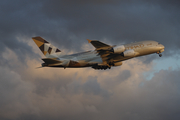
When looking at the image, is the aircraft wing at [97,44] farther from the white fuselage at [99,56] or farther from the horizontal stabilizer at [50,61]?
the horizontal stabilizer at [50,61]

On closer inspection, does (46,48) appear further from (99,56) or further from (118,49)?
(118,49)

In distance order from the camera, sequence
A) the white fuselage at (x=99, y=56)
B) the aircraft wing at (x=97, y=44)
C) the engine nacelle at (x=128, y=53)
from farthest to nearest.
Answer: the white fuselage at (x=99, y=56) < the engine nacelle at (x=128, y=53) < the aircraft wing at (x=97, y=44)

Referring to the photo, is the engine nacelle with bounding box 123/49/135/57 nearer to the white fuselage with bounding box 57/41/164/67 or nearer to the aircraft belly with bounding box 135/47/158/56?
the white fuselage with bounding box 57/41/164/67

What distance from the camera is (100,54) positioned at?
156 ft

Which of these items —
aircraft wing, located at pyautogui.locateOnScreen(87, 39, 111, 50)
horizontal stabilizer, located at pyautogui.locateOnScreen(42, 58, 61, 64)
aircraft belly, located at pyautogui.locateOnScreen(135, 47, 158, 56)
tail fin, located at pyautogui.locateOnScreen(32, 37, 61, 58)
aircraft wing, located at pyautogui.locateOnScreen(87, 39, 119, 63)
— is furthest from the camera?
tail fin, located at pyautogui.locateOnScreen(32, 37, 61, 58)

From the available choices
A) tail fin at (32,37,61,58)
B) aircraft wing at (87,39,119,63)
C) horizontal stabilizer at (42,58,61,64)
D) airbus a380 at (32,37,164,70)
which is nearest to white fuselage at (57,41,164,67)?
airbus a380 at (32,37,164,70)

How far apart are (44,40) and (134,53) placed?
77.9 ft

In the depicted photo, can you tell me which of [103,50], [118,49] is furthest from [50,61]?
[118,49]

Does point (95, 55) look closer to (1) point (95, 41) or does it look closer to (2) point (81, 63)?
(2) point (81, 63)

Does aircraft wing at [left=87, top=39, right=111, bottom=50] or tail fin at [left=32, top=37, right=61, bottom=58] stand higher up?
tail fin at [left=32, top=37, right=61, bottom=58]

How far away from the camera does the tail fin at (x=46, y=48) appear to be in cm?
5016

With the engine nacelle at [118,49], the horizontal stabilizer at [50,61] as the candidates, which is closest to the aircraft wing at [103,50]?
the engine nacelle at [118,49]

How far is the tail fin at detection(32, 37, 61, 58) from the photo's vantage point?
1975 inches

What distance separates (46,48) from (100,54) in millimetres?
14447
